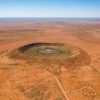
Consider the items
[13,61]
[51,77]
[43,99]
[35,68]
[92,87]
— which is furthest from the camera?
[13,61]

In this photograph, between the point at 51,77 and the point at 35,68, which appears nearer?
the point at 51,77

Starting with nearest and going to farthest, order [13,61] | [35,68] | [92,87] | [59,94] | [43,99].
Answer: [43,99] < [59,94] < [92,87] < [35,68] < [13,61]

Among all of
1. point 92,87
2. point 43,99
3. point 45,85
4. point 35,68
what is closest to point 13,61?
point 35,68

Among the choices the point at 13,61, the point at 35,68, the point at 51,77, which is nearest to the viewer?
the point at 51,77

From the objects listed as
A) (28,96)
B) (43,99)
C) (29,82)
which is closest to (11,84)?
(29,82)

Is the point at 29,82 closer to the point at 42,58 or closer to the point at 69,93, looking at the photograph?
the point at 69,93

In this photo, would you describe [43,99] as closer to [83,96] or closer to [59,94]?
[59,94]

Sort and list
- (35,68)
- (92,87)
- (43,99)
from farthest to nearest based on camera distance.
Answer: (35,68)
(92,87)
(43,99)

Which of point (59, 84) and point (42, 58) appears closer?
point (59, 84)

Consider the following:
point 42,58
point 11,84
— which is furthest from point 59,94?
point 42,58
